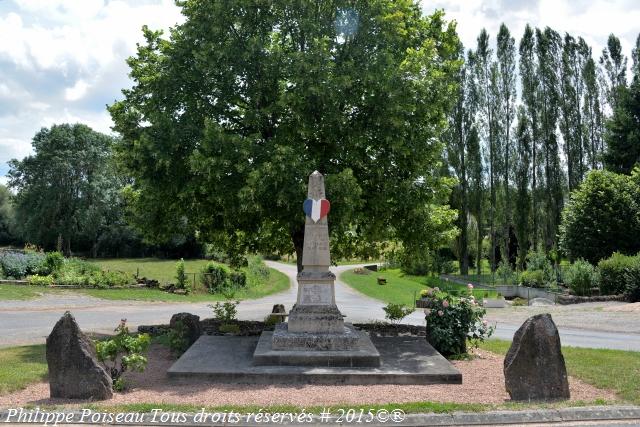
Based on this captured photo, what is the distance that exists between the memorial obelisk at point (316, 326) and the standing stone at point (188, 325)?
1.62 metres

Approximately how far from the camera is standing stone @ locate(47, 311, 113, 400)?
7.90 metres

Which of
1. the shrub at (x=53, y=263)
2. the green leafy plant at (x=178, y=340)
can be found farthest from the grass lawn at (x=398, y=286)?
the green leafy plant at (x=178, y=340)

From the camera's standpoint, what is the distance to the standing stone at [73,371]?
7.90m

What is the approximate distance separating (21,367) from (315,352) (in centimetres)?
543

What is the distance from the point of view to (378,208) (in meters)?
13.8

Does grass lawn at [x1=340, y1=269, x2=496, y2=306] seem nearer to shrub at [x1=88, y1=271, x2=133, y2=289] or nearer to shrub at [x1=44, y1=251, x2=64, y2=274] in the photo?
shrub at [x1=88, y1=271, x2=133, y2=289]

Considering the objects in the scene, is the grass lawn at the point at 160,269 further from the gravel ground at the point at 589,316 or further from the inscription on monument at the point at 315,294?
the inscription on monument at the point at 315,294

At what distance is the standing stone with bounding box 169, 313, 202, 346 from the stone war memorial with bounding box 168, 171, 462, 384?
18 centimetres

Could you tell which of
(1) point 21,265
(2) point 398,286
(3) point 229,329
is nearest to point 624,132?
(2) point 398,286

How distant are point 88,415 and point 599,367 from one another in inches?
357

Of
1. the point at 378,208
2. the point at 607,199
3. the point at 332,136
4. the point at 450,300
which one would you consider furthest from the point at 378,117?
the point at 607,199

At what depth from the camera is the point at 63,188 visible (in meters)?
52.6

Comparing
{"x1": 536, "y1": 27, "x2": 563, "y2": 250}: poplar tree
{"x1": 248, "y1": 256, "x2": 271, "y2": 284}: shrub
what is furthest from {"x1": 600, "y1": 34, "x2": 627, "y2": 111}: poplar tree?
{"x1": 248, "y1": 256, "x2": 271, "y2": 284}: shrub

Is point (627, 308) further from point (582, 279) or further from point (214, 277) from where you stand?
point (214, 277)
